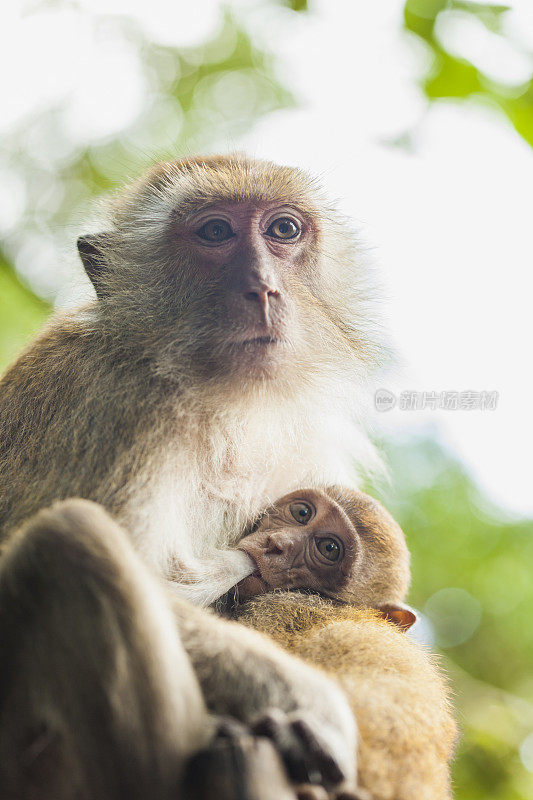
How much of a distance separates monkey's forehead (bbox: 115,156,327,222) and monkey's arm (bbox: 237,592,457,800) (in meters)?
1.71

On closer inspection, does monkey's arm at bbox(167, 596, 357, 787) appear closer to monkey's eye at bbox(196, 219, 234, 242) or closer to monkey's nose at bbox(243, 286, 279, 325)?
monkey's nose at bbox(243, 286, 279, 325)

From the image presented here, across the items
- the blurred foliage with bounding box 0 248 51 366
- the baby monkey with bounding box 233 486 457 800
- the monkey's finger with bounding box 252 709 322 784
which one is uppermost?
the blurred foliage with bounding box 0 248 51 366

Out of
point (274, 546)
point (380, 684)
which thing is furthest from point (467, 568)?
point (380, 684)

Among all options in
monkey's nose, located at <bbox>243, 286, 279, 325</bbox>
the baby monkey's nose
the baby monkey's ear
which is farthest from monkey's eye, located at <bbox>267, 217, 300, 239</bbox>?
the baby monkey's ear

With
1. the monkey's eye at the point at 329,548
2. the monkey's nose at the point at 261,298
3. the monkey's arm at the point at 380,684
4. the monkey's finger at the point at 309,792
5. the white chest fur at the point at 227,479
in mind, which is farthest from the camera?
the monkey's eye at the point at 329,548

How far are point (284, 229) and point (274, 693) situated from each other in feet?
6.69

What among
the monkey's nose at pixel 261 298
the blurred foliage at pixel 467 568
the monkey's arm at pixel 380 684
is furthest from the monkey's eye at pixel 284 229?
the blurred foliage at pixel 467 568

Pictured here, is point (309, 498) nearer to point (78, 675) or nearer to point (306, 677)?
point (306, 677)

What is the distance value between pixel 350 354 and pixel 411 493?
4.36m

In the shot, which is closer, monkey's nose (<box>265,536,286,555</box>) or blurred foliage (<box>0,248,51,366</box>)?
monkey's nose (<box>265,536,286,555</box>)

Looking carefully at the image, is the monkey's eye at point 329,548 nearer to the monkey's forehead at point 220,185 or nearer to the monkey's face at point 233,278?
the monkey's face at point 233,278

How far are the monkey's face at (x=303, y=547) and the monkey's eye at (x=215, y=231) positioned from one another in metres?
1.16

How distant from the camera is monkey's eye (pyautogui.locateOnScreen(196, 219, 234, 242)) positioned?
10.6ft

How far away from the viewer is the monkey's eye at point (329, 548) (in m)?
3.32
